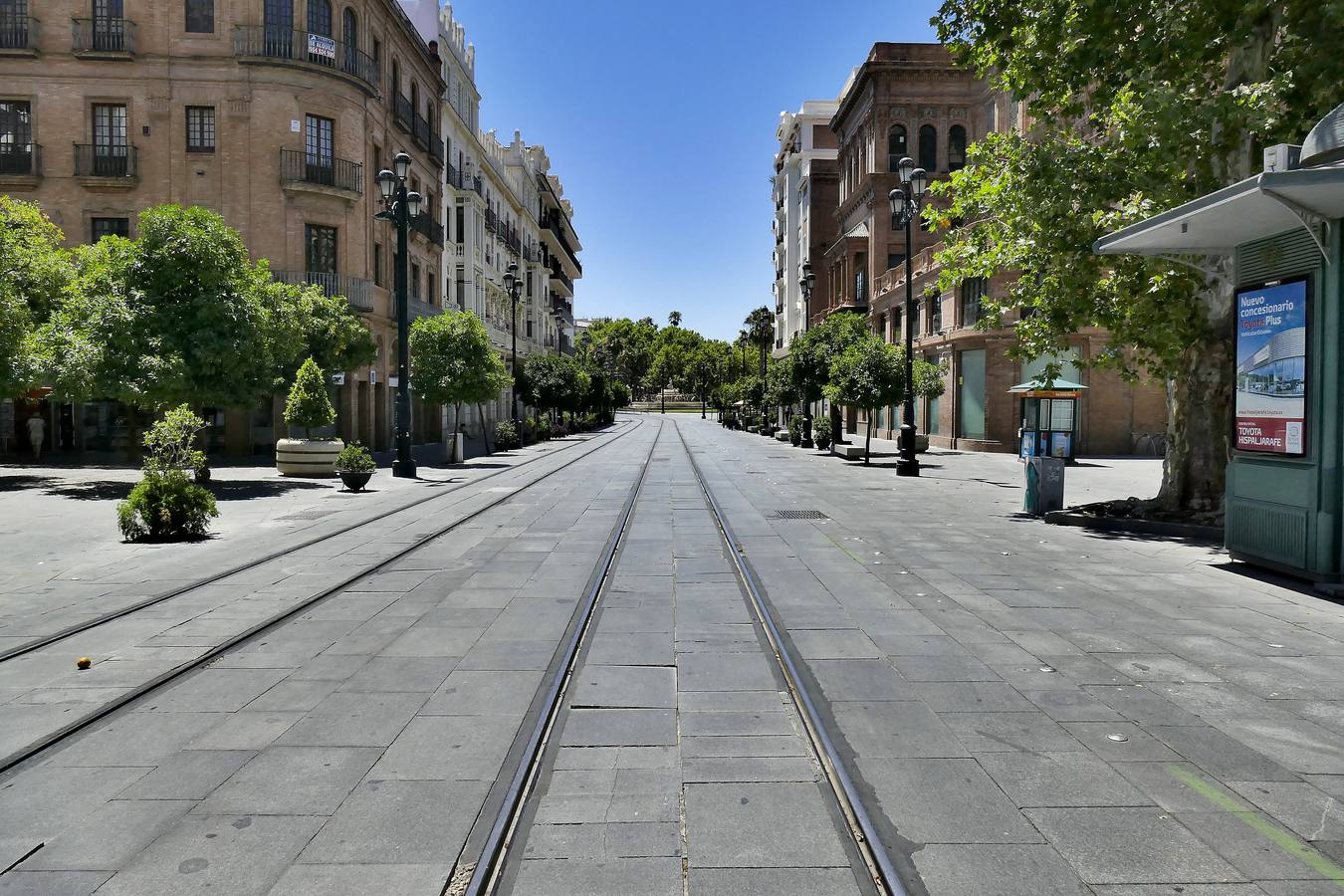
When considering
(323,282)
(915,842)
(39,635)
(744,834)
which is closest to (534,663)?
(744,834)

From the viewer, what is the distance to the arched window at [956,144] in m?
47.4

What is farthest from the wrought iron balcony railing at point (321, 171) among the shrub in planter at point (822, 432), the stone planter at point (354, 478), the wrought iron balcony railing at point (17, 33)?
the shrub in planter at point (822, 432)

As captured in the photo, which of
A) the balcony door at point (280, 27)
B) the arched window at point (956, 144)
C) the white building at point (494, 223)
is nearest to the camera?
the balcony door at point (280, 27)

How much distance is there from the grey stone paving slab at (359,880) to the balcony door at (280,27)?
3237 centimetres

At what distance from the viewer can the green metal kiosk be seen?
314 inches

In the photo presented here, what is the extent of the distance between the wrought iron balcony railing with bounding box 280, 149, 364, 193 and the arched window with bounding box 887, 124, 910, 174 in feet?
95.9

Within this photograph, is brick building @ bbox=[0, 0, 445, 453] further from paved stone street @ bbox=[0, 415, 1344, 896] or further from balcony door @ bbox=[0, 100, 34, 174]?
paved stone street @ bbox=[0, 415, 1344, 896]

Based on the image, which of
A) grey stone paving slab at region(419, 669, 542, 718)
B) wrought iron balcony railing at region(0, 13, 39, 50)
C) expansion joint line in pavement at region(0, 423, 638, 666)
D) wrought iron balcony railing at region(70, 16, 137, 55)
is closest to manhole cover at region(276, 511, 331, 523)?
expansion joint line in pavement at region(0, 423, 638, 666)

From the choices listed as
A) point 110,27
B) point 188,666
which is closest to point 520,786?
point 188,666

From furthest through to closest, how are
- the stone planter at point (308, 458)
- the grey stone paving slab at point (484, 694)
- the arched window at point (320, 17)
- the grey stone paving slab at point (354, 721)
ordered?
1. the arched window at point (320, 17)
2. the stone planter at point (308, 458)
3. the grey stone paving slab at point (484, 694)
4. the grey stone paving slab at point (354, 721)

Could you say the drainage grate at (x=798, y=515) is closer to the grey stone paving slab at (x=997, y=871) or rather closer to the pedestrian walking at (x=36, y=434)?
the grey stone paving slab at (x=997, y=871)

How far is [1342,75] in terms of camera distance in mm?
11086

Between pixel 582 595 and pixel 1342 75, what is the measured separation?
11779mm

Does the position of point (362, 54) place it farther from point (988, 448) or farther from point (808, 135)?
point (808, 135)
